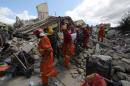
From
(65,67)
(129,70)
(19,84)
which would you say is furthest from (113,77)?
(19,84)

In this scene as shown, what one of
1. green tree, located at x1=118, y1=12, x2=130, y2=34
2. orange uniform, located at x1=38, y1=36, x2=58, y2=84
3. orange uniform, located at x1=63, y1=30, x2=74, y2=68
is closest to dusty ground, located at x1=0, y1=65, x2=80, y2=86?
orange uniform, located at x1=38, y1=36, x2=58, y2=84

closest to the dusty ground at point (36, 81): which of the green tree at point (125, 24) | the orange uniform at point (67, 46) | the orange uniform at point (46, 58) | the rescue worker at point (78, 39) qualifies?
the orange uniform at point (46, 58)

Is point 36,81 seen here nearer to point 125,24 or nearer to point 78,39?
point 78,39

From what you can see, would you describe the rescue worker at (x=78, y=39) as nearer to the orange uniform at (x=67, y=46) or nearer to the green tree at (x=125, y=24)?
the orange uniform at (x=67, y=46)

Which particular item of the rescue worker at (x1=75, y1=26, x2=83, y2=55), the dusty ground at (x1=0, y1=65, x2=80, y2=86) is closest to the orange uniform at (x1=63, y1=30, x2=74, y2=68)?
the dusty ground at (x1=0, y1=65, x2=80, y2=86)

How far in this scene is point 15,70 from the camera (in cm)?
829

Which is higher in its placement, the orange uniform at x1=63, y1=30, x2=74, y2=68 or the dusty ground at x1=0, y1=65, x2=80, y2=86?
the orange uniform at x1=63, y1=30, x2=74, y2=68

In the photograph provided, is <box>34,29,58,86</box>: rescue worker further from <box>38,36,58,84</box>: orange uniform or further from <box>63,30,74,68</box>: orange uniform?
<box>63,30,74,68</box>: orange uniform

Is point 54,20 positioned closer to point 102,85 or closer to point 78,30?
point 78,30

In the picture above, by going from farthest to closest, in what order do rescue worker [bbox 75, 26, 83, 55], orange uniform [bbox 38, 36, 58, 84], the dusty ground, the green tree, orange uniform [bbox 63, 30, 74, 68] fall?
the green tree
rescue worker [bbox 75, 26, 83, 55]
orange uniform [bbox 63, 30, 74, 68]
the dusty ground
orange uniform [bbox 38, 36, 58, 84]

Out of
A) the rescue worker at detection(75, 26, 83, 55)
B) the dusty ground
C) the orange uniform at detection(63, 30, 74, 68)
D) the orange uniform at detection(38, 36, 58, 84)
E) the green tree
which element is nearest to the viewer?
the orange uniform at detection(38, 36, 58, 84)

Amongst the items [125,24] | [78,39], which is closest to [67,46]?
[78,39]

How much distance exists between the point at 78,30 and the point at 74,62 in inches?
110

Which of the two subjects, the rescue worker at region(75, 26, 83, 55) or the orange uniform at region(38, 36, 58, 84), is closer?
the orange uniform at region(38, 36, 58, 84)
